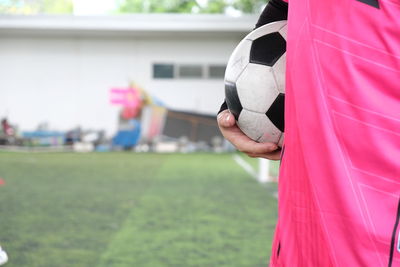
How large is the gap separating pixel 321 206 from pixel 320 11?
40cm

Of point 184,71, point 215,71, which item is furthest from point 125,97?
point 215,71

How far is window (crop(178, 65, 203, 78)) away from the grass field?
753 cm

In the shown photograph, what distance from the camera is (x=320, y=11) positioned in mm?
1214

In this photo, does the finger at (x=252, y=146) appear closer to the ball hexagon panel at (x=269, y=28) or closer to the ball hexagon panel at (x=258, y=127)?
the ball hexagon panel at (x=258, y=127)

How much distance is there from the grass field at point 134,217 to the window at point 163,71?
7481 mm

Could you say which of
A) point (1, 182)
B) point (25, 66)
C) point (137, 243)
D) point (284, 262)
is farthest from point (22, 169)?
point (284, 262)

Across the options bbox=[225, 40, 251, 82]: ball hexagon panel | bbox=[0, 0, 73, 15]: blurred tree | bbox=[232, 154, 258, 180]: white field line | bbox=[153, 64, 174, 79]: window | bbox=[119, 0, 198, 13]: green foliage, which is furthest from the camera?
bbox=[119, 0, 198, 13]: green foliage

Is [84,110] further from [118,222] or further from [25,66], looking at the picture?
[118,222]

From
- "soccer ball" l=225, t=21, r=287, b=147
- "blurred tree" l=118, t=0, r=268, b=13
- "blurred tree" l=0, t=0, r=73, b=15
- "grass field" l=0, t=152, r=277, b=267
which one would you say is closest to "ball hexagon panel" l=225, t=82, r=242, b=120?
"soccer ball" l=225, t=21, r=287, b=147

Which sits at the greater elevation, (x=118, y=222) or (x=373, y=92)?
(x=373, y=92)

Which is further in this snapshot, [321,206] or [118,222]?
[118,222]

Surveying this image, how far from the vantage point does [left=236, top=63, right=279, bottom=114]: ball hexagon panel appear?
5.07 ft

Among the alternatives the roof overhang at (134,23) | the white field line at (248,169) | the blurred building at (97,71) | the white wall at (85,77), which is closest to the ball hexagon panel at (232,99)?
the white field line at (248,169)

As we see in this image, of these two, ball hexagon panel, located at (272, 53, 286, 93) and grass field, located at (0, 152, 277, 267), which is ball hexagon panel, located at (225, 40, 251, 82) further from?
grass field, located at (0, 152, 277, 267)
